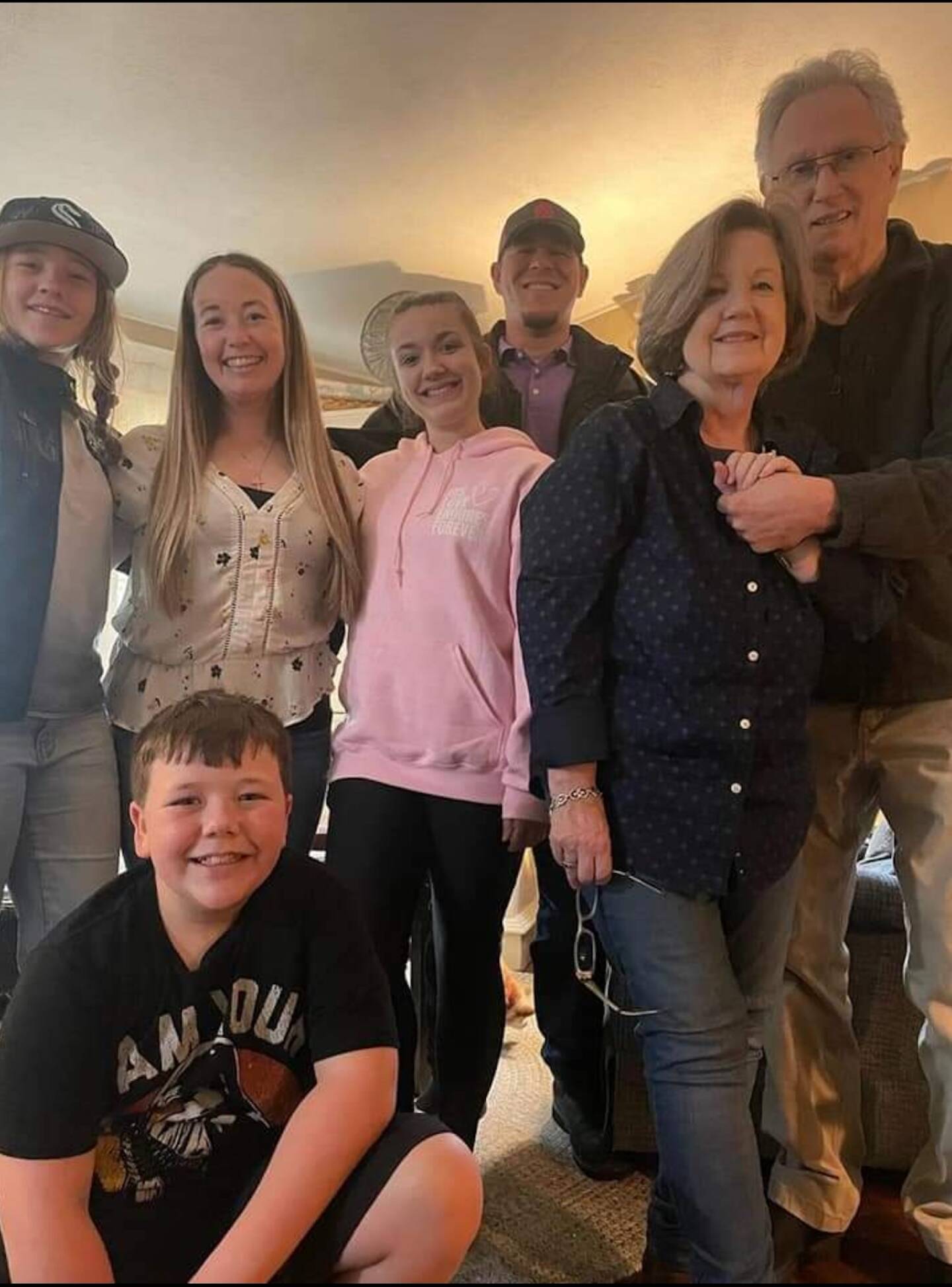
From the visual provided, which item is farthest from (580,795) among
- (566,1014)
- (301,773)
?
(566,1014)

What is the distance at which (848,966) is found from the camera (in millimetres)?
1118

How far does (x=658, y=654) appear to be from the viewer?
0.82 meters

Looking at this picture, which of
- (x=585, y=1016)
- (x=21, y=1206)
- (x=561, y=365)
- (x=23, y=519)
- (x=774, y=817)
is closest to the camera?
(x=21, y=1206)

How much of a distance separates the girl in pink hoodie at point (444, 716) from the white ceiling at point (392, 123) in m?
0.11

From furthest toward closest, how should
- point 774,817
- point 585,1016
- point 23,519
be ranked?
point 585,1016 < point 23,519 < point 774,817

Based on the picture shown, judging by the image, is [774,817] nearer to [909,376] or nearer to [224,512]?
[909,376]

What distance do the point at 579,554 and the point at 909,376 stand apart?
0.44 meters

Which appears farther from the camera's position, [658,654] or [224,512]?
[224,512]

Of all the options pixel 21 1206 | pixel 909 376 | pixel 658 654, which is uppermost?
pixel 909 376

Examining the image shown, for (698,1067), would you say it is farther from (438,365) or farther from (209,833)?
(438,365)

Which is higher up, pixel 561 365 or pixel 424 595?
pixel 561 365

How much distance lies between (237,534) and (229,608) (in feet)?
0.25

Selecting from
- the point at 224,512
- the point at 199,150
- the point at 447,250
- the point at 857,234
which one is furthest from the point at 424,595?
the point at 857,234

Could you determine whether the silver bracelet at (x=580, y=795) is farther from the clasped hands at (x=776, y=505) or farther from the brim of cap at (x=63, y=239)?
the brim of cap at (x=63, y=239)
